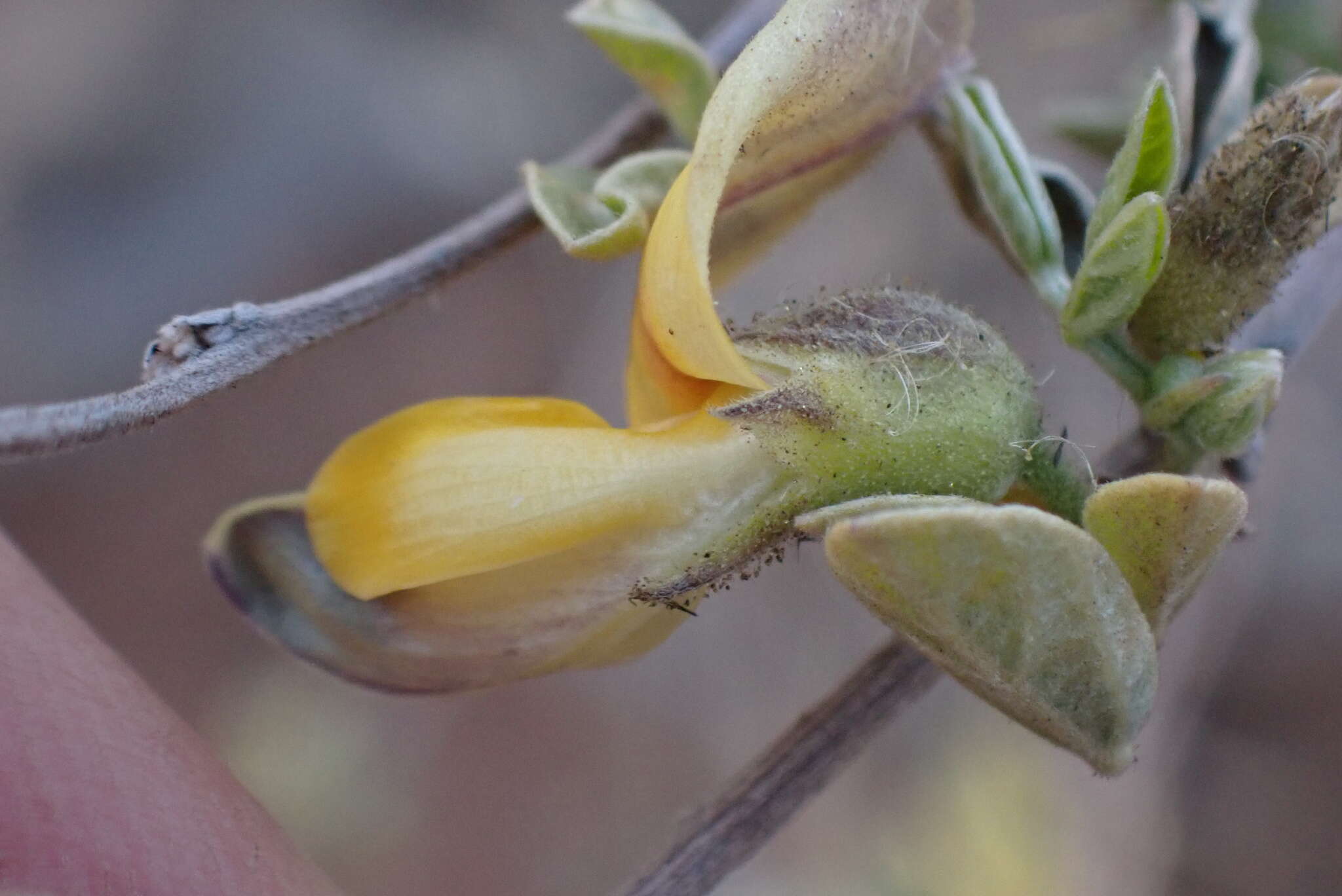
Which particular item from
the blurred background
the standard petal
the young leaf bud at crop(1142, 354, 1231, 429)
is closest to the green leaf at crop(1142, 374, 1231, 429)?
the young leaf bud at crop(1142, 354, 1231, 429)

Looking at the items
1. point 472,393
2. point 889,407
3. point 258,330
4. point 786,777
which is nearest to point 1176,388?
point 889,407

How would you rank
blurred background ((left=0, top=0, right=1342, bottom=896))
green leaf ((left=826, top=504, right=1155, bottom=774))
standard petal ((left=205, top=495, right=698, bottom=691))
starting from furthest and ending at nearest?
blurred background ((left=0, top=0, right=1342, bottom=896)) → standard petal ((left=205, top=495, right=698, bottom=691)) → green leaf ((left=826, top=504, right=1155, bottom=774))

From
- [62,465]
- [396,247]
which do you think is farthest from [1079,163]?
[62,465]

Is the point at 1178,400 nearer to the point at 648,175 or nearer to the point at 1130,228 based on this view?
the point at 1130,228

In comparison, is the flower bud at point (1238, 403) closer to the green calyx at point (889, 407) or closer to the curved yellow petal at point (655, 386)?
the green calyx at point (889, 407)

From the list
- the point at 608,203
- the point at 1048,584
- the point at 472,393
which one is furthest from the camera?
the point at 472,393

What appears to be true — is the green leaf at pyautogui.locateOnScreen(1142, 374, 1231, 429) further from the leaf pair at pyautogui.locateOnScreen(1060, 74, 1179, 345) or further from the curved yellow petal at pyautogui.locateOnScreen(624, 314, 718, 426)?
the curved yellow petal at pyautogui.locateOnScreen(624, 314, 718, 426)
